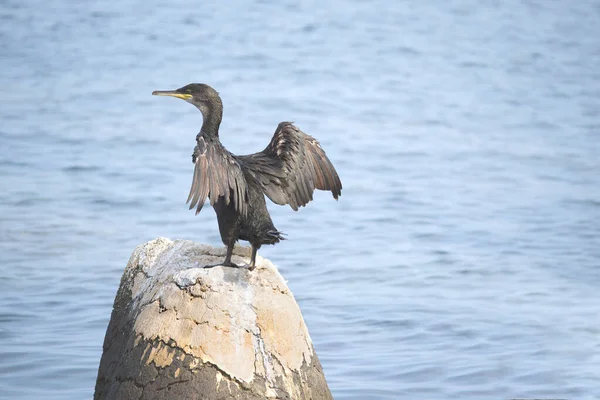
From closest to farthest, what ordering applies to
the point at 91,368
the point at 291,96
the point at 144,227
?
the point at 91,368
the point at 144,227
the point at 291,96

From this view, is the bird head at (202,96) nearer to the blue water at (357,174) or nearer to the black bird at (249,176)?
→ the black bird at (249,176)

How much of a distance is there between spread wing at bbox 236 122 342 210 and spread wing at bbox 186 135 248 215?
0.30m

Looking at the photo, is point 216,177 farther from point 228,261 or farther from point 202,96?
point 202,96

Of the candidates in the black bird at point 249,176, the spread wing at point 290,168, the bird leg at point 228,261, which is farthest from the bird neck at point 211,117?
the bird leg at point 228,261

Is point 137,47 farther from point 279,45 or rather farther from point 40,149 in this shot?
point 40,149

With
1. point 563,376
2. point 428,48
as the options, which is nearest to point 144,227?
point 563,376

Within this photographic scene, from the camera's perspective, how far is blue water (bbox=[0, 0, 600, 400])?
351 inches

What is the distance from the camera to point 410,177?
609 inches

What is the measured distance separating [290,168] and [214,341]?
1231 mm

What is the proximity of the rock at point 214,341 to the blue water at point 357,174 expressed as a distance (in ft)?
7.12

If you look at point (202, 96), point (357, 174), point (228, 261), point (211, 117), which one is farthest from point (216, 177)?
point (357, 174)

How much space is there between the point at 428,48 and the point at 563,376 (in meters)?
16.0

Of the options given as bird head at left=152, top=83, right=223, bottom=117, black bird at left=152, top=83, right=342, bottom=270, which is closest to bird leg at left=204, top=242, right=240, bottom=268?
black bird at left=152, top=83, right=342, bottom=270

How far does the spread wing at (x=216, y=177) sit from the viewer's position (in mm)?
5488
